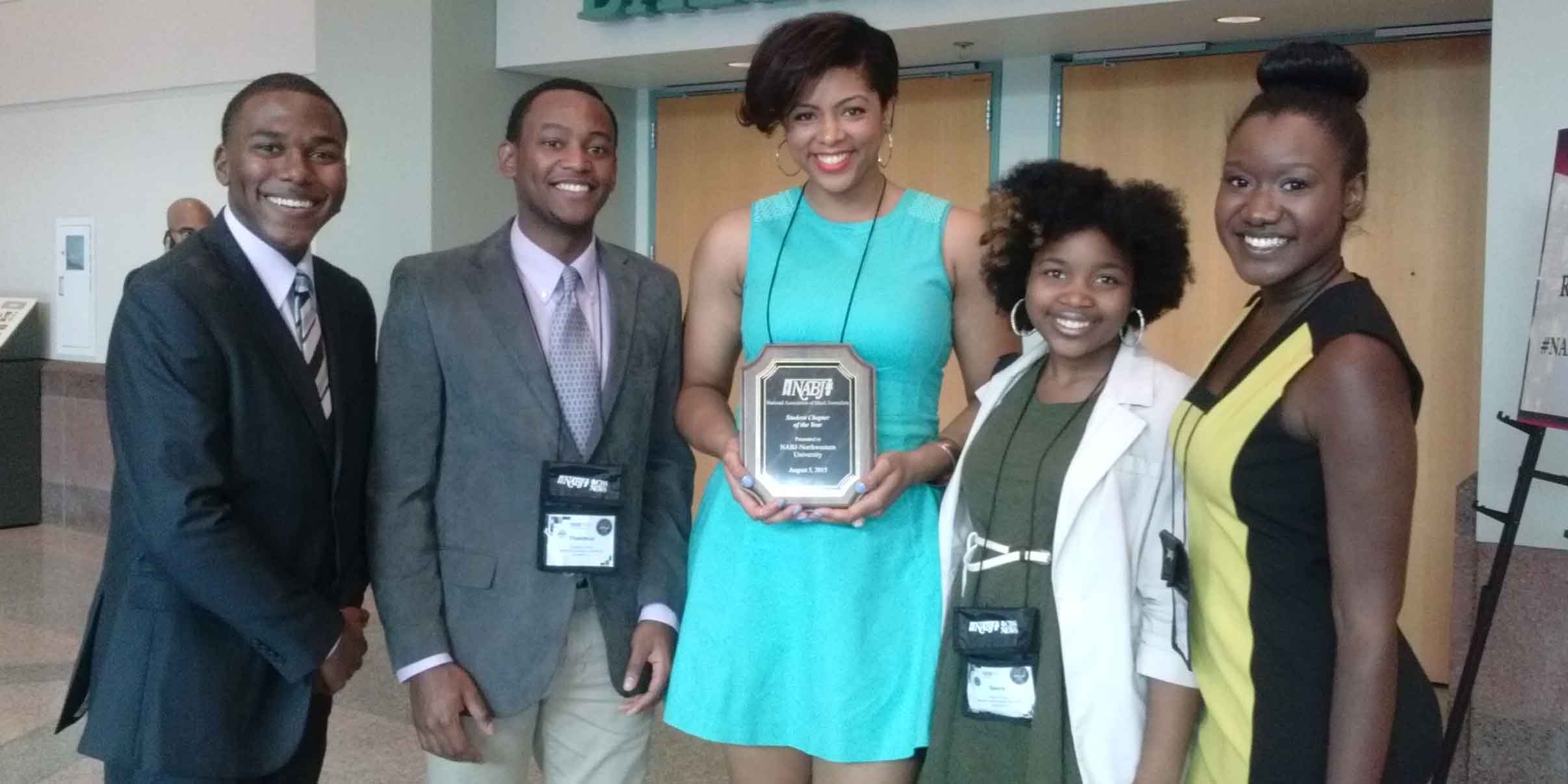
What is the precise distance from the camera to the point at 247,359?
2043mm

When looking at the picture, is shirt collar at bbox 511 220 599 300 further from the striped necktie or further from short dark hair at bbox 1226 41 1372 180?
short dark hair at bbox 1226 41 1372 180

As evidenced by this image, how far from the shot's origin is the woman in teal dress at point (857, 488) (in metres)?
2.12

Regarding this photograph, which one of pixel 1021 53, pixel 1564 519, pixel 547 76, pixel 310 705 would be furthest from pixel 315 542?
pixel 547 76

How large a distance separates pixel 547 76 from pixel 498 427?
478 centimetres

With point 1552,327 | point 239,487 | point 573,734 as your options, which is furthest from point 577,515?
point 1552,327

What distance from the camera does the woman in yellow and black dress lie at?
1627 mm

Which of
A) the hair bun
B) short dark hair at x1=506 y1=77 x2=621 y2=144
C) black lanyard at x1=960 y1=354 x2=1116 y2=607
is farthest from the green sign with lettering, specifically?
the hair bun

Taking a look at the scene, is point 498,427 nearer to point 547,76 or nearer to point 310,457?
point 310,457

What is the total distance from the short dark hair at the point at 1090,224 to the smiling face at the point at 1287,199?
226mm

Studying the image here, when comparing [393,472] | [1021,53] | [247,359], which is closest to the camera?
[247,359]

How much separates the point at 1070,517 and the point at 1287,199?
51 cm

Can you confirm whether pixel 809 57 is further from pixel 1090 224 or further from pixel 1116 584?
pixel 1116 584

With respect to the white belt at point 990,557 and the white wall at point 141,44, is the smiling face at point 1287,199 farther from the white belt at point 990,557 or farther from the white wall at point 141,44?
the white wall at point 141,44

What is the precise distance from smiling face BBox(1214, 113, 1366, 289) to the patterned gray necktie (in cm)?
105
